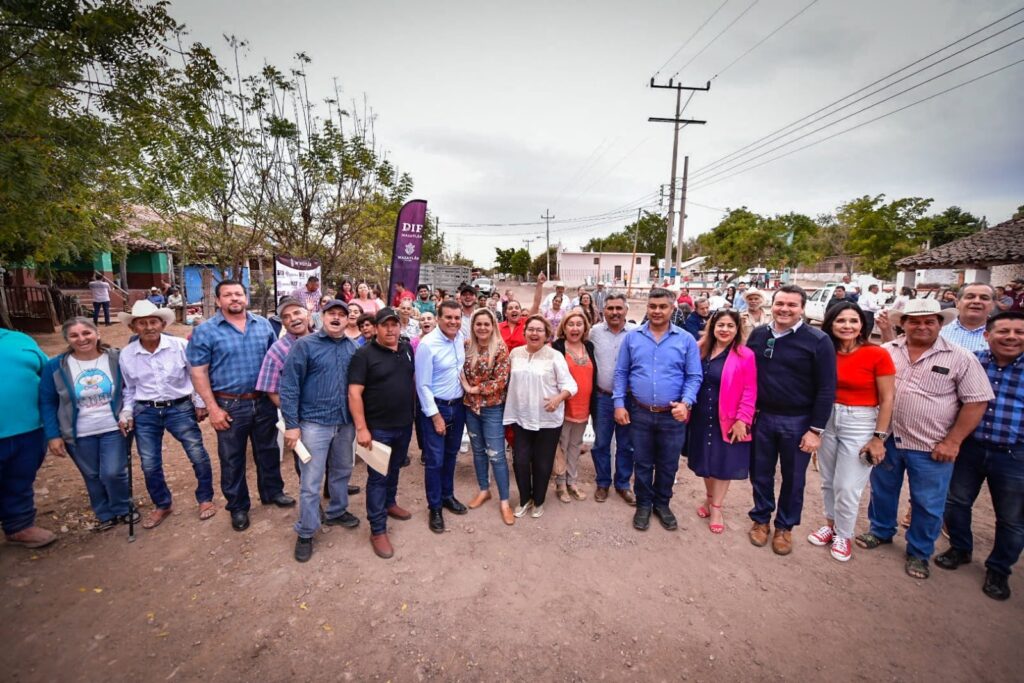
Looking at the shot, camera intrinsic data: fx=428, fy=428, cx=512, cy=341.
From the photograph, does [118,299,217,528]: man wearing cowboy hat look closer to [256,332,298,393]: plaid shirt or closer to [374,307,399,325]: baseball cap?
[256,332,298,393]: plaid shirt

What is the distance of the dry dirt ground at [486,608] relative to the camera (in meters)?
2.41

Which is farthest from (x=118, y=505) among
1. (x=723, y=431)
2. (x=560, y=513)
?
(x=723, y=431)

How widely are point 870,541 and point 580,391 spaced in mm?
2599

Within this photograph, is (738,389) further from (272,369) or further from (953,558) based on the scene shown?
(272,369)

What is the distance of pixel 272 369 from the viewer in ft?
11.7

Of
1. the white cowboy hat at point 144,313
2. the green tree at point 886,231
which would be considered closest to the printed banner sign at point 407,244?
the white cowboy hat at point 144,313

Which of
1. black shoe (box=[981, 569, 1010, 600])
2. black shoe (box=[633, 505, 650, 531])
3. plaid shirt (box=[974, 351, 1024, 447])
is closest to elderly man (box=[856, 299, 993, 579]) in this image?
plaid shirt (box=[974, 351, 1024, 447])

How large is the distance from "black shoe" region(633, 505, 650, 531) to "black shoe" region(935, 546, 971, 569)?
6.91 ft

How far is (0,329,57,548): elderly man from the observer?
319 centimetres

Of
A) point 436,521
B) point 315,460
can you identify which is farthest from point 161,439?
point 436,521

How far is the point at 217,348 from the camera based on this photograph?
3.45 meters

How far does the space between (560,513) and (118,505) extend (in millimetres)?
3807

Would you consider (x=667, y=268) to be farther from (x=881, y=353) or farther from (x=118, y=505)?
(x=118, y=505)

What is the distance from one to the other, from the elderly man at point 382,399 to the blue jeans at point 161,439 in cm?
150
